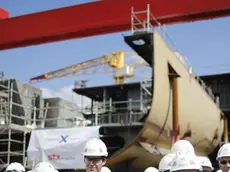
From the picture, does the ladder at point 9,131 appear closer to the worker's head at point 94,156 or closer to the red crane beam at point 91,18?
the red crane beam at point 91,18

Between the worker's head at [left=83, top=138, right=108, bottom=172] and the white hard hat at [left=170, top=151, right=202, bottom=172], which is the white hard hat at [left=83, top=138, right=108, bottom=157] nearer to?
the worker's head at [left=83, top=138, right=108, bottom=172]

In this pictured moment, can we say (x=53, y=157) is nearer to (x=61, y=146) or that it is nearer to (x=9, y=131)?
(x=61, y=146)

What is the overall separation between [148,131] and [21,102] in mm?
7505

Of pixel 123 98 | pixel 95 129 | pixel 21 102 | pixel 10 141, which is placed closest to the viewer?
pixel 95 129

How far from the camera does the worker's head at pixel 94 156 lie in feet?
12.4

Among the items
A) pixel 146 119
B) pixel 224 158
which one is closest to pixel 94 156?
pixel 224 158

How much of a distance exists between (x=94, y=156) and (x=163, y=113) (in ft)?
26.9

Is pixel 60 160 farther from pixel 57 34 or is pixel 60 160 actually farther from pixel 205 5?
pixel 205 5

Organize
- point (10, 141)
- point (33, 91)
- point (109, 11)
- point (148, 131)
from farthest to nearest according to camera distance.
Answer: point (33, 91)
point (10, 141)
point (109, 11)
point (148, 131)

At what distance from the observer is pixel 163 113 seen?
1195 cm

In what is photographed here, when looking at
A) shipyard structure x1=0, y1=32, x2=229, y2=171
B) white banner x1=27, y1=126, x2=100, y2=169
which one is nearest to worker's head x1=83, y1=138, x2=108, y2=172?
shipyard structure x1=0, y1=32, x2=229, y2=171

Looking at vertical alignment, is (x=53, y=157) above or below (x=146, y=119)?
below

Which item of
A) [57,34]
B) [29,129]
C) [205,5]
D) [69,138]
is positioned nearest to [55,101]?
[29,129]

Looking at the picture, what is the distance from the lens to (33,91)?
61.8ft
